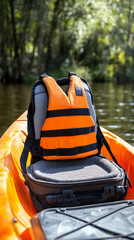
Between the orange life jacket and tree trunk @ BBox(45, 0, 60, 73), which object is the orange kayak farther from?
tree trunk @ BBox(45, 0, 60, 73)

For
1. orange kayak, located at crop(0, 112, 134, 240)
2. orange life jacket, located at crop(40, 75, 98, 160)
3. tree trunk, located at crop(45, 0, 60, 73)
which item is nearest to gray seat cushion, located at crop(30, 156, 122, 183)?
orange life jacket, located at crop(40, 75, 98, 160)

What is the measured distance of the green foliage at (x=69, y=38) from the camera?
14.6 meters

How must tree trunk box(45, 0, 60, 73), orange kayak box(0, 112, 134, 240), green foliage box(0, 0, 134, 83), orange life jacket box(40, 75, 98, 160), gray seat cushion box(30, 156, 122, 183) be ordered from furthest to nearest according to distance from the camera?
tree trunk box(45, 0, 60, 73), green foliage box(0, 0, 134, 83), orange life jacket box(40, 75, 98, 160), gray seat cushion box(30, 156, 122, 183), orange kayak box(0, 112, 134, 240)

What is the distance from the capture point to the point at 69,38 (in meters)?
16.7

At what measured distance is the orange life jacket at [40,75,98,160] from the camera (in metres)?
2.02

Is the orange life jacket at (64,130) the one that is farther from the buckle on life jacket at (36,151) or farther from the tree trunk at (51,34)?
the tree trunk at (51,34)

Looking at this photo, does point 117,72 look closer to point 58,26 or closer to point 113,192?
point 58,26

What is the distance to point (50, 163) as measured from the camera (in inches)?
78.7

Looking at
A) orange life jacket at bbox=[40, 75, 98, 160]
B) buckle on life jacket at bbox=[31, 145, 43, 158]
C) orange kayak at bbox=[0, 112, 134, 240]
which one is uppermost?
orange life jacket at bbox=[40, 75, 98, 160]

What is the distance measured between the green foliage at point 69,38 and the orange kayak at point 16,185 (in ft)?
40.9

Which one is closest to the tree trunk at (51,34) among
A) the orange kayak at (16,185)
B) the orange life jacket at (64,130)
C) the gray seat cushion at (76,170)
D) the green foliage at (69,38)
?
the green foliage at (69,38)

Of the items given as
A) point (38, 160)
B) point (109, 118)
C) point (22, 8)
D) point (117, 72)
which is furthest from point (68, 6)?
point (38, 160)

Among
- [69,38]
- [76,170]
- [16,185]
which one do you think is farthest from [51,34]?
[76,170]

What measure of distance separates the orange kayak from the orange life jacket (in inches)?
11.6
